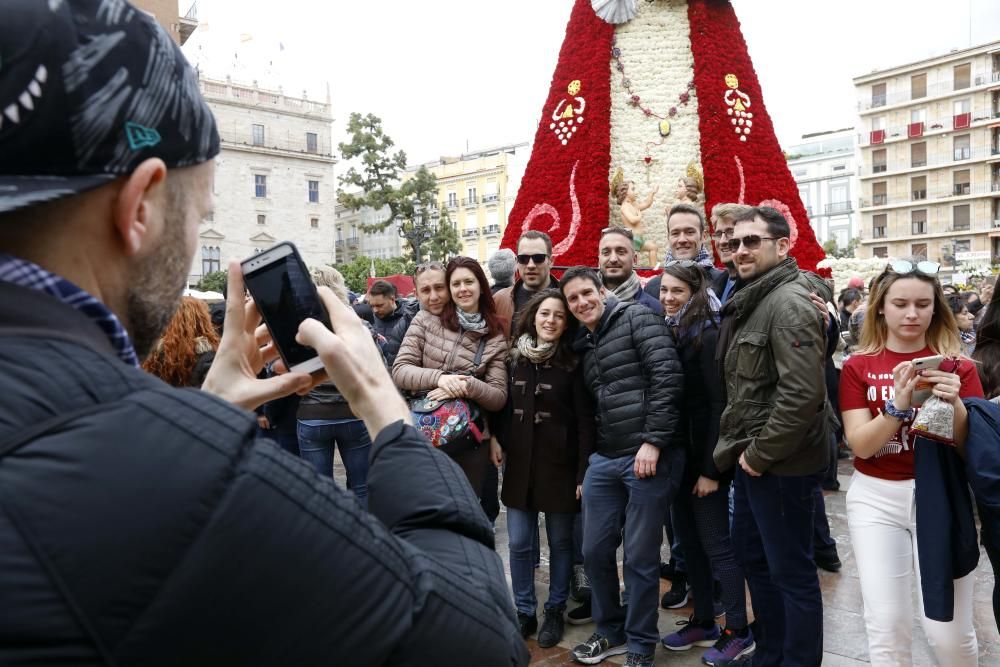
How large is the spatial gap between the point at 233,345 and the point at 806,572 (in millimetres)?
2712

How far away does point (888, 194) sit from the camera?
52.0 meters

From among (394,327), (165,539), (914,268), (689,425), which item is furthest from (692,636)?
(165,539)

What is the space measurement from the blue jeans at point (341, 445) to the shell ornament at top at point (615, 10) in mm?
7672

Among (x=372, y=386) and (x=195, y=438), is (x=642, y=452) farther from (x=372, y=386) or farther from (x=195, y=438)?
(x=195, y=438)

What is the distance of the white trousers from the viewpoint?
8.46ft

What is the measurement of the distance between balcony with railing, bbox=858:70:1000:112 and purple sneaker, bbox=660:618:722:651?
56.7 metres

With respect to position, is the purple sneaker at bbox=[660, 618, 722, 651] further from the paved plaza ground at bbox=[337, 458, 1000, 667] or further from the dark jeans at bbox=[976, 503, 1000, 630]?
the dark jeans at bbox=[976, 503, 1000, 630]

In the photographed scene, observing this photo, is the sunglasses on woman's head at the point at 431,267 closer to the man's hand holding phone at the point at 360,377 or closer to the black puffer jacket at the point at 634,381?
the black puffer jacket at the point at 634,381

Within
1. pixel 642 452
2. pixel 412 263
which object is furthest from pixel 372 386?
pixel 412 263

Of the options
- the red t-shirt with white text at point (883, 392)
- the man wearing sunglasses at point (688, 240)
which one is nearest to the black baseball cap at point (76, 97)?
the red t-shirt with white text at point (883, 392)

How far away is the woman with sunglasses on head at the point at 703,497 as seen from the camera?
11.8 ft

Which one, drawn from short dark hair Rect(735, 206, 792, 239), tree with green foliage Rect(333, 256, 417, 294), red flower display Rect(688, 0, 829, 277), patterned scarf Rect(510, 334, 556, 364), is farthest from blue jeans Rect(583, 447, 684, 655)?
tree with green foliage Rect(333, 256, 417, 294)

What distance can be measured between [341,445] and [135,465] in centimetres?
411

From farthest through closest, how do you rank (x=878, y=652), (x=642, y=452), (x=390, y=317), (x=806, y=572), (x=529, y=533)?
(x=390, y=317) < (x=529, y=533) < (x=642, y=452) < (x=806, y=572) < (x=878, y=652)
